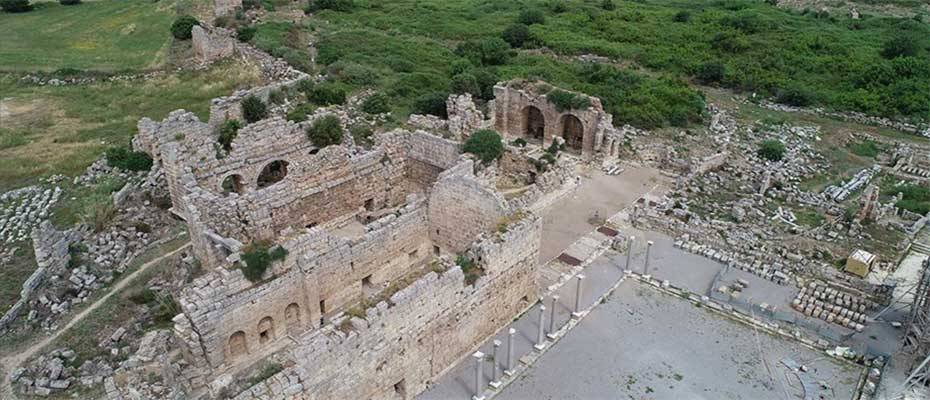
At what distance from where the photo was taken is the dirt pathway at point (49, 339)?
61.2ft

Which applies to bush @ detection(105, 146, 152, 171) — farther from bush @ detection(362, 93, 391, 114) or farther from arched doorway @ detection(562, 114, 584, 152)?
arched doorway @ detection(562, 114, 584, 152)

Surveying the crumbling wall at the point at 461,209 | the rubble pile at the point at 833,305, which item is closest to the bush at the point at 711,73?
the rubble pile at the point at 833,305

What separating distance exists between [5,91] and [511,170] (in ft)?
103

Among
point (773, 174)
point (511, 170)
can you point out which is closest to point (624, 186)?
point (511, 170)

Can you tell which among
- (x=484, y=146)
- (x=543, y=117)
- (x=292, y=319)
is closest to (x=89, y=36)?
(x=543, y=117)

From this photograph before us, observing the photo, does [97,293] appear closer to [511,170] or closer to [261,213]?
[261,213]

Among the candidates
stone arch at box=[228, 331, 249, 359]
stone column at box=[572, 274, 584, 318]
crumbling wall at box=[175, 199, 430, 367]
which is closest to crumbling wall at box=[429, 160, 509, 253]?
crumbling wall at box=[175, 199, 430, 367]

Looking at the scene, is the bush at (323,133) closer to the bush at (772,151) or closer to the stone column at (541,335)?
the stone column at (541,335)

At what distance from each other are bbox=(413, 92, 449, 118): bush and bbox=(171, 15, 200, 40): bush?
21385 mm

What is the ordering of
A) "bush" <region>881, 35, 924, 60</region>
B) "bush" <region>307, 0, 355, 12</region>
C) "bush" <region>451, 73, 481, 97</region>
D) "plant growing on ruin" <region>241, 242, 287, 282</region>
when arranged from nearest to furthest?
"plant growing on ruin" <region>241, 242, 287, 282</region>, "bush" <region>451, 73, 481, 97</region>, "bush" <region>881, 35, 924, 60</region>, "bush" <region>307, 0, 355, 12</region>

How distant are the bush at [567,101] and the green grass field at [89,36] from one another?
26060 mm

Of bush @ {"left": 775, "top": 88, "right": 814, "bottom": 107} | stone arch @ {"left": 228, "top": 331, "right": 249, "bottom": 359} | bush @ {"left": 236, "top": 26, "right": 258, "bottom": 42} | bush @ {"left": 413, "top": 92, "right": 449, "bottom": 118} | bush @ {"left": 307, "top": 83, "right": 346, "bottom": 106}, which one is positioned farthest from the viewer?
bush @ {"left": 236, "top": 26, "right": 258, "bottom": 42}

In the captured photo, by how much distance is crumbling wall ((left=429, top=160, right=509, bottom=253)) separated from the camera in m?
21.0

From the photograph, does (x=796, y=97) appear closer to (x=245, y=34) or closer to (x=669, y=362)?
(x=669, y=362)
